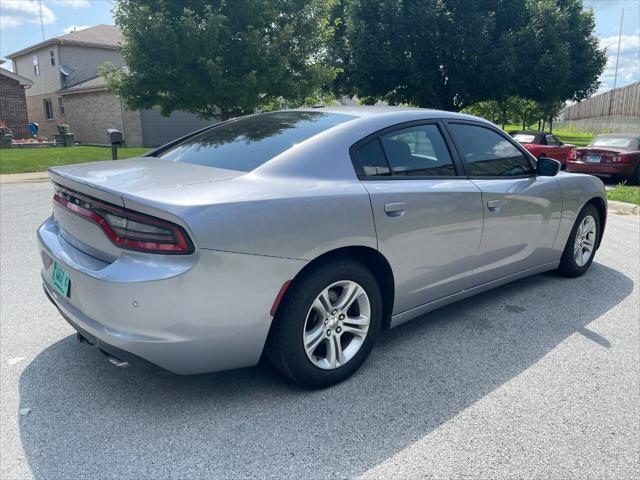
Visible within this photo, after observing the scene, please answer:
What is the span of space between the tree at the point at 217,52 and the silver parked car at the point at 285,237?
10781 millimetres

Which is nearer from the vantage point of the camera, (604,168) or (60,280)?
(60,280)

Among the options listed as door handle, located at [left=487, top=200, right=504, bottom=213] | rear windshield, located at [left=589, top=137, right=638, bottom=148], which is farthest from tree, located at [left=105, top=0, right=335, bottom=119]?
door handle, located at [left=487, top=200, right=504, bottom=213]

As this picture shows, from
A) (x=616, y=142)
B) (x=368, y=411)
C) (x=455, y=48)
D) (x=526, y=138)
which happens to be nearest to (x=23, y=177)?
(x=368, y=411)

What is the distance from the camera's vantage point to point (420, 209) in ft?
10.8

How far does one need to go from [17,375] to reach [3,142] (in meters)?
23.4

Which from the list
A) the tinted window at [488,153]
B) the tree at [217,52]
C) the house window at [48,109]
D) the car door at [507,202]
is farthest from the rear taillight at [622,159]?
the house window at [48,109]

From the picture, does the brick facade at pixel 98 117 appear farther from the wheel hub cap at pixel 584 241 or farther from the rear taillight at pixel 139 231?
the rear taillight at pixel 139 231

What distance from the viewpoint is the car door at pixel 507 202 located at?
12.7 ft

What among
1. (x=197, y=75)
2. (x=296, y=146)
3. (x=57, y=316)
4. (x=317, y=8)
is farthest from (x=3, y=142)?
(x=296, y=146)

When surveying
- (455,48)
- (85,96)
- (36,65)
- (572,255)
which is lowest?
(572,255)

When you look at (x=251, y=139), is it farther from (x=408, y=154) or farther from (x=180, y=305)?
(x=180, y=305)

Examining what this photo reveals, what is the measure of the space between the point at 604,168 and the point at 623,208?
16.3 ft

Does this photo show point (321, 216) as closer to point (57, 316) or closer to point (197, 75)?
point (57, 316)

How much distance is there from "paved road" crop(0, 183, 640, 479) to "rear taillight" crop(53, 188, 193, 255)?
0.90 meters
